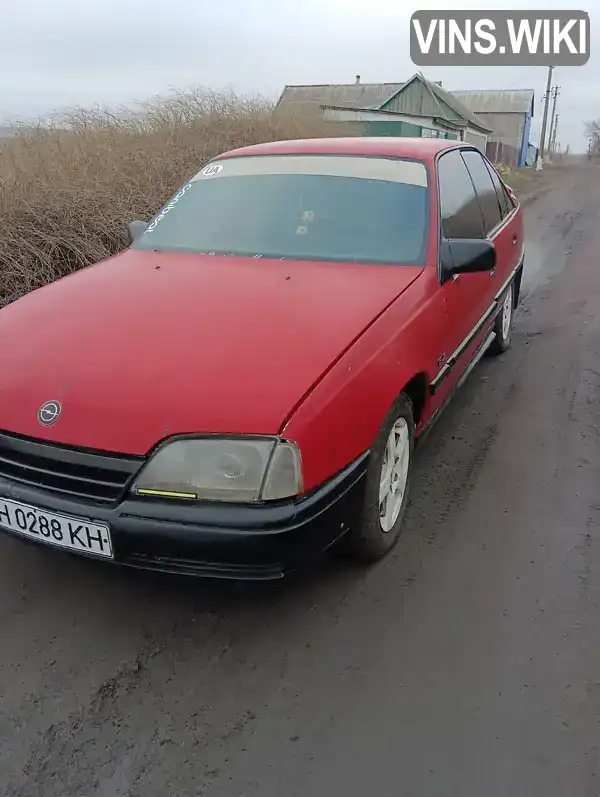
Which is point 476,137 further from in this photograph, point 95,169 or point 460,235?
point 460,235

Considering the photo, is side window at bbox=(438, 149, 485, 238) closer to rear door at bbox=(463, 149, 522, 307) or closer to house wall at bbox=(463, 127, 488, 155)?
rear door at bbox=(463, 149, 522, 307)

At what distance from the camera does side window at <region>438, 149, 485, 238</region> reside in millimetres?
3430

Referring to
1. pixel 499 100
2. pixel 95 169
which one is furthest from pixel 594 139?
pixel 95 169

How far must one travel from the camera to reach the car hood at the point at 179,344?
2035mm

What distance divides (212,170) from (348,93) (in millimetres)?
40533

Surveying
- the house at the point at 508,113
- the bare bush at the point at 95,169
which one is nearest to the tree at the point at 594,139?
the house at the point at 508,113

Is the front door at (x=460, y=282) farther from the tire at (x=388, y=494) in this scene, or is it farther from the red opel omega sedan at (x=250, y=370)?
the tire at (x=388, y=494)

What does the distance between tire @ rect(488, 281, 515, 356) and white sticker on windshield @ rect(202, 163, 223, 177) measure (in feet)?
7.25

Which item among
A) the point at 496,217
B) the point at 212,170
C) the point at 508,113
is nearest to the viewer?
the point at 212,170

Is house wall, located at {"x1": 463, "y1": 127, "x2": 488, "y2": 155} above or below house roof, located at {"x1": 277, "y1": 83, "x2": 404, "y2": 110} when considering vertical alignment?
below

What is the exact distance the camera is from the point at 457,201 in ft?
12.1

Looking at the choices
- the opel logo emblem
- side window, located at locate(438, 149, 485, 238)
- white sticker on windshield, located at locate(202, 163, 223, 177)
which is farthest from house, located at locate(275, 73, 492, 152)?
the opel logo emblem

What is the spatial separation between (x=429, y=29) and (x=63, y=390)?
2969 cm

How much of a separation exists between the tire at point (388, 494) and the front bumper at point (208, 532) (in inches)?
13.0
